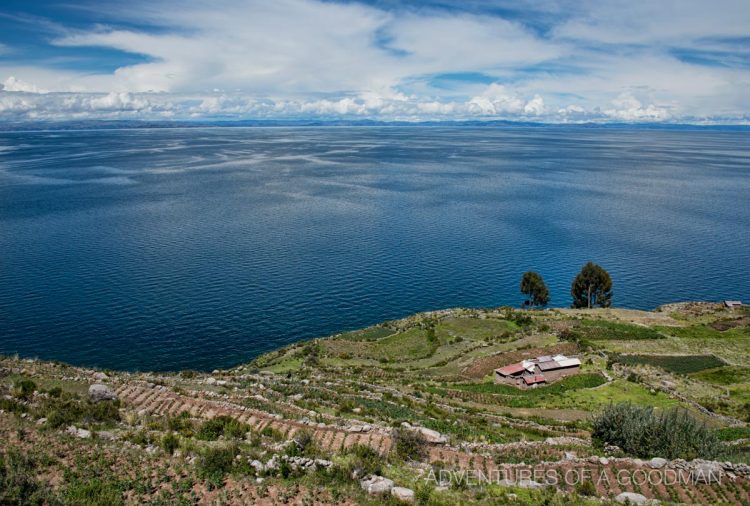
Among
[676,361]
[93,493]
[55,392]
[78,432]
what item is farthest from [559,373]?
[55,392]

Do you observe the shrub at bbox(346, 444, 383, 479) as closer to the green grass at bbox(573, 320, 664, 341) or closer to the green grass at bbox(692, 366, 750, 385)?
the green grass at bbox(692, 366, 750, 385)

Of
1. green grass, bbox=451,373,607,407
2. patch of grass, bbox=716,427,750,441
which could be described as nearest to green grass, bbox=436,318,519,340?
green grass, bbox=451,373,607,407

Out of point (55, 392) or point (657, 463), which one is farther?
point (55, 392)

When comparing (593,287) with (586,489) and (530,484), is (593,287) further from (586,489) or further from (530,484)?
(530,484)

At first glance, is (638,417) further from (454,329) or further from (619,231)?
(619,231)

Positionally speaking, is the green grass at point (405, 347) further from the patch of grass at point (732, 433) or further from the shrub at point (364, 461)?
the shrub at point (364, 461)

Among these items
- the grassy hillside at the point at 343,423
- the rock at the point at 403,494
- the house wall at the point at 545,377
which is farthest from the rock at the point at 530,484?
the house wall at the point at 545,377
